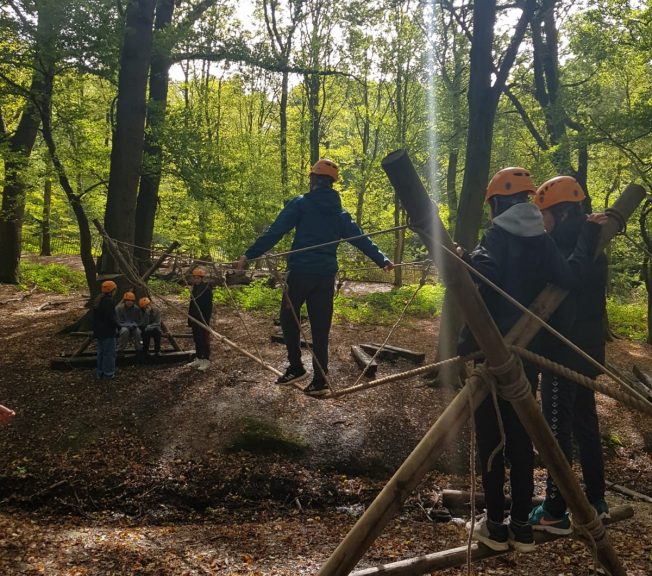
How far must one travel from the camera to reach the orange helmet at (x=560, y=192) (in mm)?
2666

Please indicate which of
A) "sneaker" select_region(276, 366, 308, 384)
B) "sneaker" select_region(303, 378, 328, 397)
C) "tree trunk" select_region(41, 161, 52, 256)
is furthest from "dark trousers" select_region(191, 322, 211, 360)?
"tree trunk" select_region(41, 161, 52, 256)

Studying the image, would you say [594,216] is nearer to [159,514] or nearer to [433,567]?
[433,567]

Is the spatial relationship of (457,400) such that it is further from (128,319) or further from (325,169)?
(128,319)

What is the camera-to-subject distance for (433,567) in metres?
2.66

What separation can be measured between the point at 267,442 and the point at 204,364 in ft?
8.72

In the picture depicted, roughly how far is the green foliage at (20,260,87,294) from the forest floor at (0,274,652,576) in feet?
28.3

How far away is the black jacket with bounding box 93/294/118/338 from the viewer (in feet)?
23.1

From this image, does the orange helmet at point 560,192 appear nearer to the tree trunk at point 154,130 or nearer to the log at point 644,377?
the log at point 644,377

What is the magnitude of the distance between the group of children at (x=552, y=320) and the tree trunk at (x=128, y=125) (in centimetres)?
768

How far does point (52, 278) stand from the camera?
55.0 ft

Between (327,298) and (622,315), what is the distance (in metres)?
15.9

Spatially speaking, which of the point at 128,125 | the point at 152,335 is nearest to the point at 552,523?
the point at 152,335

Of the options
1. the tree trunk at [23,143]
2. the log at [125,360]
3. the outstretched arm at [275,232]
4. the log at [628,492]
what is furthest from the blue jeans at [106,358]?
the log at [628,492]

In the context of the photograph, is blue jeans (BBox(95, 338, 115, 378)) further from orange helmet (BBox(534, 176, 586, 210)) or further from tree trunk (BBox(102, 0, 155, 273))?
orange helmet (BBox(534, 176, 586, 210))
